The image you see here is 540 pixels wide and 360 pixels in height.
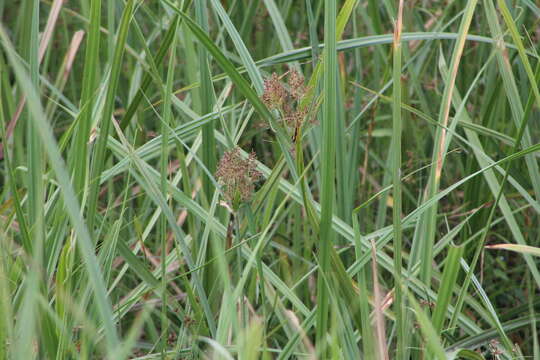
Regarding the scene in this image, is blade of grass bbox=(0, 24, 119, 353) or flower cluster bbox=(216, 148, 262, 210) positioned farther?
flower cluster bbox=(216, 148, 262, 210)

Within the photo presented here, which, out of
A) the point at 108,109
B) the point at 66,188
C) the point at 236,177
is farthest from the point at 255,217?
the point at 66,188

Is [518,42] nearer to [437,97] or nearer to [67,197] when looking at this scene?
[67,197]

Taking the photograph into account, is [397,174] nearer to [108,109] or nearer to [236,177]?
[236,177]

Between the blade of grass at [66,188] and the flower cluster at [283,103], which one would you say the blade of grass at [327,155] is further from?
the blade of grass at [66,188]

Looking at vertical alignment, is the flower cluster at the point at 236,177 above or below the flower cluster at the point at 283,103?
below

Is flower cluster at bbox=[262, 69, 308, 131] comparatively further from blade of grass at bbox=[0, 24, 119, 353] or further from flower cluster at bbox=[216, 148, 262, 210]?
blade of grass at bbox=[0, 24, 119, 353]

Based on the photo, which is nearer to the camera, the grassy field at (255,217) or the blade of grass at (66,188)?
the blade of grass at (66,188)

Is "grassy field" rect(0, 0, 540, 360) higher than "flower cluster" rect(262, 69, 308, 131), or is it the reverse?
"flower cluster" rect(262, 69, 308, 131)

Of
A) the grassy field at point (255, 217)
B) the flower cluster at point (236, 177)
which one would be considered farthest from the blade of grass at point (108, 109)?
the flower cluster at point (236, 177)

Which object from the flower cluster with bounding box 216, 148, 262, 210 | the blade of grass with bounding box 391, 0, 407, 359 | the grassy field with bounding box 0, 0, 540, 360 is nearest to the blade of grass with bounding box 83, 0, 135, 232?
the grassy field with bounding box 0, 0, 540, 360
